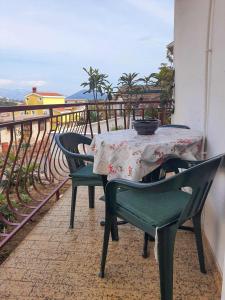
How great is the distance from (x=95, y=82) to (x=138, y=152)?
16.2 meters

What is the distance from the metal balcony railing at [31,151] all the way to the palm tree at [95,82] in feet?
41.5

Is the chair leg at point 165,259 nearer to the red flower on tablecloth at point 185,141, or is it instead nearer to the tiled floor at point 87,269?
the tiled floor at point 87,269

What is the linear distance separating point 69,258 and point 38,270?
228 millimetres

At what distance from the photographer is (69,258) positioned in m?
1.90

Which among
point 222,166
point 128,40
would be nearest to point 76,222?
point 222,166

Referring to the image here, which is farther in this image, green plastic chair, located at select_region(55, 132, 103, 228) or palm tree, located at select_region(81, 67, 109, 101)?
palm tree, located at select_region(81, 67, 109, 101)

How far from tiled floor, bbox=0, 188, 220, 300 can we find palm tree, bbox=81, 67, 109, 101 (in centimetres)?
1550

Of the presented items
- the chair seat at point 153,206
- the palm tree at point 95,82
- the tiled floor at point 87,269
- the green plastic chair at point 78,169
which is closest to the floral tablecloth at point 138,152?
the chair seat at point 153,206

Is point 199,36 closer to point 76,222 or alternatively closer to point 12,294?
point 76,222

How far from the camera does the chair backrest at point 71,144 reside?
2.27m

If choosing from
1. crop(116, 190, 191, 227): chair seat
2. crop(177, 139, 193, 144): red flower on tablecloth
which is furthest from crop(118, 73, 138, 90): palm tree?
crop(116, 190, 191, 227): chair seat

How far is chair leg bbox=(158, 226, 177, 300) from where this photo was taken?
50.8 inches

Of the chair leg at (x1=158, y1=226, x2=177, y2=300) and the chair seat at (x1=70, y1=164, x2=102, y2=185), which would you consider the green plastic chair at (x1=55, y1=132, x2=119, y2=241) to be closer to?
the chair seat at (x1=70, y1=164, x2=102, y2=185)

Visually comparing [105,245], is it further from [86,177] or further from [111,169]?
[86,177]
